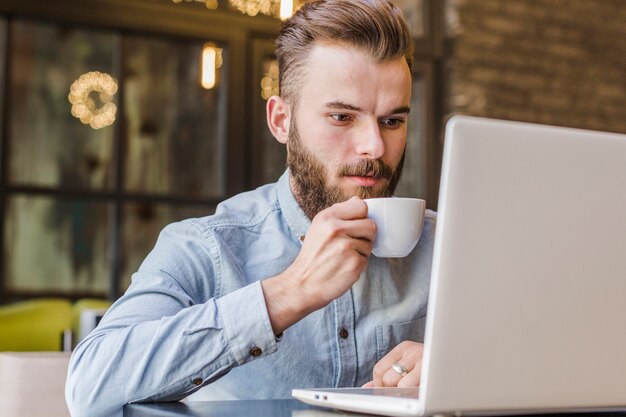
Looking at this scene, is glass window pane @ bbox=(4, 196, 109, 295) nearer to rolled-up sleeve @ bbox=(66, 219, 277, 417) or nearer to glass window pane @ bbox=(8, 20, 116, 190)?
glass window pane @ bbox=(8, 20, 116, 190)

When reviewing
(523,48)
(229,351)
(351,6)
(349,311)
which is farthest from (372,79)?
(523,48)

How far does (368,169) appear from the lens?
1529mm

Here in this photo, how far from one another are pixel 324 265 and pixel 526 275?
0.36m

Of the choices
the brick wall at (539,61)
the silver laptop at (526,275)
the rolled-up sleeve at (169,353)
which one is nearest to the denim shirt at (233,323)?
the rolled-up sleeve at (169,353)

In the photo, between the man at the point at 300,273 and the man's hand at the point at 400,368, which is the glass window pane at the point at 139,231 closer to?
the man at the point at 300,273

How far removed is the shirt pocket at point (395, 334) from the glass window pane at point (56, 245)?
Result: 9.44 feet

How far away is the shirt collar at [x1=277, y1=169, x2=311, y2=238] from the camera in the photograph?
1.62 metres

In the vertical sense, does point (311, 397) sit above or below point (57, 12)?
below

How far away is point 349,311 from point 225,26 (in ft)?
10.3

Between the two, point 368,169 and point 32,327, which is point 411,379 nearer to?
point 368,169

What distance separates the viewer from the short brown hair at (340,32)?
5.28ft

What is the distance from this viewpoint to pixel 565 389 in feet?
2.86

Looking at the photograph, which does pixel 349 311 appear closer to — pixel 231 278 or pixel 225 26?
pixel 231 278

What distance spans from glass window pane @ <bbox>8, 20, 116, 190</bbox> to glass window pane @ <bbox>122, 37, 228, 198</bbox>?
4.7 inches
